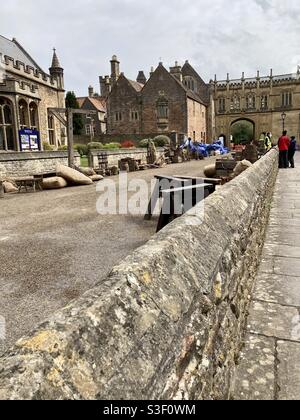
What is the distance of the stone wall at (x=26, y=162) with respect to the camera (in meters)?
14.6

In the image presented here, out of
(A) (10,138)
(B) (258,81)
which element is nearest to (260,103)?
(B) (258,81)

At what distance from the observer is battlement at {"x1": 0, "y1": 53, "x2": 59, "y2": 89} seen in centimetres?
2767

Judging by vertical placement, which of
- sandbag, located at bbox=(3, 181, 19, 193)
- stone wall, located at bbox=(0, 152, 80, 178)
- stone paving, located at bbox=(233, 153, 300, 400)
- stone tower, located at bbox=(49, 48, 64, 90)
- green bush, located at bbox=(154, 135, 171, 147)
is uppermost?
stone tower, located at bbox=(49, 48, 64, 90)

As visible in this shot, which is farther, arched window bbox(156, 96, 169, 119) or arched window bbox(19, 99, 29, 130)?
arched window bbox(156, 96, 169, 119)

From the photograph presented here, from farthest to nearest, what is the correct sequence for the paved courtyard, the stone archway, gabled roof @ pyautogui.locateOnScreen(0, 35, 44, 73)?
1. the stone archway
2. gabled roof @ pyautogui.locateOnScreen(0, 35, 44, 73)
3. the paved courtyard

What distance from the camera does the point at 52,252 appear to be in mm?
5707

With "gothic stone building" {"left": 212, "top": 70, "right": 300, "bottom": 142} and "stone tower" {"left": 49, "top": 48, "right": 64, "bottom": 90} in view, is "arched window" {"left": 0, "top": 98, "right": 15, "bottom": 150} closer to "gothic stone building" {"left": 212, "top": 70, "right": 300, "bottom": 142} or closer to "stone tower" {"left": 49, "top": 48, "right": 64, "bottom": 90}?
"stone tower" {"left": 49, "top": 48, "right": 64, "bottom": 90}

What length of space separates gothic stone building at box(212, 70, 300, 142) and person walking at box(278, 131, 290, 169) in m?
44.2

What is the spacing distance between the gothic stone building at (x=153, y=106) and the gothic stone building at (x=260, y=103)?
49.6 ft

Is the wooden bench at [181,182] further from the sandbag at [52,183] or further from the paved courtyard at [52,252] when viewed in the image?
the sandbag at [52,183]

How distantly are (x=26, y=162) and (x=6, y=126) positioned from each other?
973 cm

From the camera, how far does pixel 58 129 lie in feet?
121

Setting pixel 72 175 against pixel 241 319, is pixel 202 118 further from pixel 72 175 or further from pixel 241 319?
pixel 241 319

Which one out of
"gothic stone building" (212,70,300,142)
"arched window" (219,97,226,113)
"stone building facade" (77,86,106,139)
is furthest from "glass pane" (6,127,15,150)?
"arched window" (219,97,226,113)
